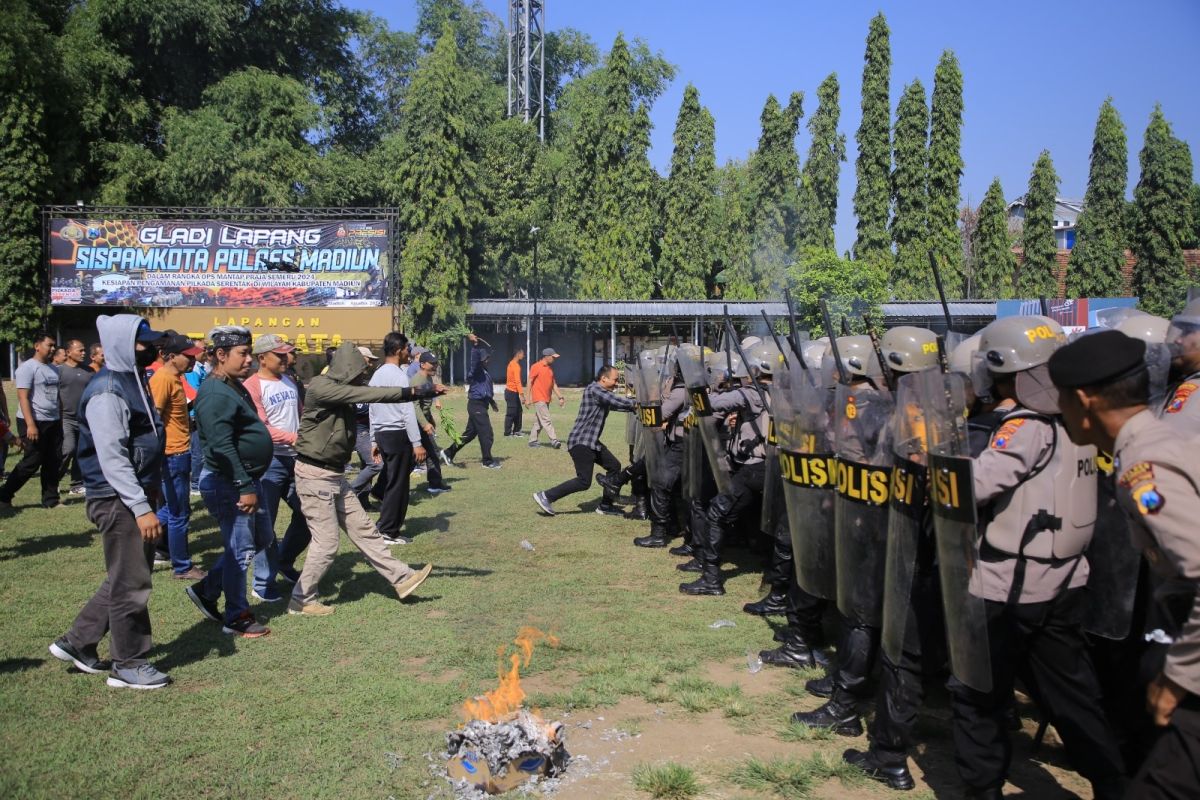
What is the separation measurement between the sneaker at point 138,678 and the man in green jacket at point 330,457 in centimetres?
147

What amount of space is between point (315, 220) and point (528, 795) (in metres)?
27.3

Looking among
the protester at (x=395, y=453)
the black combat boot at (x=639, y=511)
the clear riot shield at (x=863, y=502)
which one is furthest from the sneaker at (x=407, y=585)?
the black combat boot at (x=639, y=511)

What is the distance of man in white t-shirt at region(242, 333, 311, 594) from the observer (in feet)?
23.9

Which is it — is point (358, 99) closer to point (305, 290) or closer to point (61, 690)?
point (305, 290)

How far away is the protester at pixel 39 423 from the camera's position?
1054 cm

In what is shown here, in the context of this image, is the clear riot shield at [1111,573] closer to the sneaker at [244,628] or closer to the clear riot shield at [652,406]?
the sneaker at [244,628]

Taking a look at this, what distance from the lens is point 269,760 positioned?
4480 mm

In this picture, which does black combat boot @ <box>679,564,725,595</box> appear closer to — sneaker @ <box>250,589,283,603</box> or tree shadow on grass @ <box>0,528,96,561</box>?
sneaker @ <box>250,589,283,603</box>

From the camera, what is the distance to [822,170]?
145 feet

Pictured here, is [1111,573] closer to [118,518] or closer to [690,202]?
[118,518]

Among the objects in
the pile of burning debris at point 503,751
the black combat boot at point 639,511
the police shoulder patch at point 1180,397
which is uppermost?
the police shoulder patch at point 1180,397

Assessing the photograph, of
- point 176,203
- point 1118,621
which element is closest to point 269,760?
point 1118,621

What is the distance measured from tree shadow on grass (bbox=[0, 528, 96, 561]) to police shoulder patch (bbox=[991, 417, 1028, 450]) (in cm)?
858

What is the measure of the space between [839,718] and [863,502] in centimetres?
122
